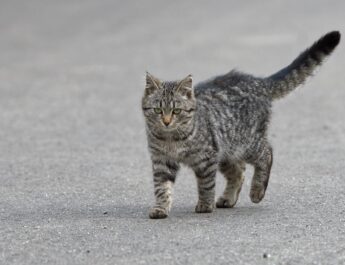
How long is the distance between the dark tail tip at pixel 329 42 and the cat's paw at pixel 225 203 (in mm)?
1625

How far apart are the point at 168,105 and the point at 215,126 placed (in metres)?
0.59

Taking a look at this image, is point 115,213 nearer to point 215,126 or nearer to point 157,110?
point 157,110

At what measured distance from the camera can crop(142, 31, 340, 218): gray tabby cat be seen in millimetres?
8727

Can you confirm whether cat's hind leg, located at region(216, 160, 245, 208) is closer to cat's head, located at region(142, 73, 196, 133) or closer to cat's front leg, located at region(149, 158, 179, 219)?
cat's front leg, located at region(149, 158, 179, 219)

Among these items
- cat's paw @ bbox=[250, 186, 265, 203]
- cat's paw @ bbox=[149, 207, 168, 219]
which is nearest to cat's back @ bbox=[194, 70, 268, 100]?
cat's paw @ bbox=[250, 186, 265, 203]

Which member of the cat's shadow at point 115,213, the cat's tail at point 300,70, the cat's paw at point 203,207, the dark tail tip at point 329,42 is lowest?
the cat's shadow at point 115,213

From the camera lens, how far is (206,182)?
883 centimetres

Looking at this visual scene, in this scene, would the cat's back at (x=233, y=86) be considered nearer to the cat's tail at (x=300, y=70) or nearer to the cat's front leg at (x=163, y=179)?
the cat's tail at (x=300, y=70)

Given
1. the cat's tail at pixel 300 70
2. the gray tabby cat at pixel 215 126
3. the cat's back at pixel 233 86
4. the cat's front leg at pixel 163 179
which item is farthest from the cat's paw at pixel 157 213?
the cat's tail at pixel 300 70

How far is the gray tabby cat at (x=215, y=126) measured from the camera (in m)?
8.73

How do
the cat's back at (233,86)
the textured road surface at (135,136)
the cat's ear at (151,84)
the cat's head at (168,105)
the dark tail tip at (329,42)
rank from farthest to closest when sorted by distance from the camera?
the dark tail tip at (329,42) < the cat's back at (233,86) < the cat's ear at (151,84) < the cat's head at (168,105) < the textured road surface at (135,136)

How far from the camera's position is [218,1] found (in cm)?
2384

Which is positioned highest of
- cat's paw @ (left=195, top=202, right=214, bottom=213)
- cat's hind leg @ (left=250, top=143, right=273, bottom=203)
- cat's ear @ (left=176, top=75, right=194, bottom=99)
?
cat's ear @ (left=176, top=75, right=194, bottom=99)

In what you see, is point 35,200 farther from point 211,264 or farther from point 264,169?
point 211,264
